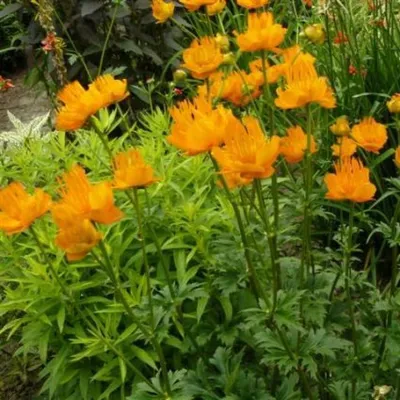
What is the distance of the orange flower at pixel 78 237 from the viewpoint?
114cm

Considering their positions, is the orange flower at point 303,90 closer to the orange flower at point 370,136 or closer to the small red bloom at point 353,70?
the orange flower at point 370,136

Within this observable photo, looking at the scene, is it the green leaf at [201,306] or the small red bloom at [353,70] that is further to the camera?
the small red bloom at [353,70]

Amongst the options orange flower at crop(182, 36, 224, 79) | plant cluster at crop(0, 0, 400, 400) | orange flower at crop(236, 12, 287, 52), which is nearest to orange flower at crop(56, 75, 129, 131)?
plant cluster at crop(0, 0, 400, 400)

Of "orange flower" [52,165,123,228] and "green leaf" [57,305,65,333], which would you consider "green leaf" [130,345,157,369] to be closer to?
"green leaf" [57,305,65,333]

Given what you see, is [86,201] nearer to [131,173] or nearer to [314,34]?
[131,173]

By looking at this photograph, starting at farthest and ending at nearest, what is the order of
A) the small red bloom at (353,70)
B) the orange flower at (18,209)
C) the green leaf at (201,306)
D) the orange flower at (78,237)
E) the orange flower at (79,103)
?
1. the small red bloom at (353,70)
2. the green leaf at (201,306)
3. the orange flower at (79,103)
4. the orange flower at (18,209)
5. the orange flower at (78,237)

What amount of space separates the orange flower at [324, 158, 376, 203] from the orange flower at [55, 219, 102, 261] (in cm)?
46

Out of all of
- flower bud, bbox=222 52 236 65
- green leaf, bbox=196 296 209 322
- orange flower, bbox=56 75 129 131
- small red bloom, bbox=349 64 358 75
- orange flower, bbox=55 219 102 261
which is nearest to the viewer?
orange flower, bbox=55 219 102 261

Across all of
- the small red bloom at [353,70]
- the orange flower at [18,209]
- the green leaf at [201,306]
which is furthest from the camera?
the small red bloom at [353,70]

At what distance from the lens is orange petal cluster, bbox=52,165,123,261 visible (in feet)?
3.74

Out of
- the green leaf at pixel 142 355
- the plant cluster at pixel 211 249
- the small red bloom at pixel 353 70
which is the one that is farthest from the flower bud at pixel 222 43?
the small red bloom at pixel 353 70

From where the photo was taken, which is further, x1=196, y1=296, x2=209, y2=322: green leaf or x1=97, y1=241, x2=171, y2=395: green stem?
x1=196, y1=296, x2=209, y2=322: green leaf

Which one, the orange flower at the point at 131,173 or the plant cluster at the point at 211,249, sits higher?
the orange flower at the point at 131,173

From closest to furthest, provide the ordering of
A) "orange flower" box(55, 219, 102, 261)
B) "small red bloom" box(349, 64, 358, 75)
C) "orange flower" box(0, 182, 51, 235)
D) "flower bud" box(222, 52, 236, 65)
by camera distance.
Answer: "orange flower" box(55, 219, 102, 261) < "orange flower" box(0, 182, 51, 235) < "flower bud" box(222, 52, 236, 65) < "small red bloom" box(349, 64, 358, 75)
